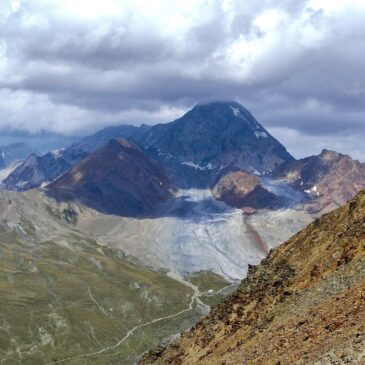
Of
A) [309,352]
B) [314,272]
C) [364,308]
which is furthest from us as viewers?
[314,272]

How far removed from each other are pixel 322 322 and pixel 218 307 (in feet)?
147

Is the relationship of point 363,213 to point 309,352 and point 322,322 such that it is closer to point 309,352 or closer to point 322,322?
point 322,322

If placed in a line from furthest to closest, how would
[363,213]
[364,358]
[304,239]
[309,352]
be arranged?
[304,239] → [363,213] → [309,352] → [364,358]

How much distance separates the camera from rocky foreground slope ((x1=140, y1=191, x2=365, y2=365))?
59.7m

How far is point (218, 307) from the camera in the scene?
109 meters

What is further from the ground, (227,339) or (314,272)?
(314,272)

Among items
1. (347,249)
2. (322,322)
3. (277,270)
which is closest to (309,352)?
(322,322)

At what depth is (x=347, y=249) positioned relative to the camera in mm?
Answer: 91312

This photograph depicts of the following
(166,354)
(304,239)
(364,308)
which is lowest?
(166,354)

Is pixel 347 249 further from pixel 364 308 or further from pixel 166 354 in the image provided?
pixel 166 354

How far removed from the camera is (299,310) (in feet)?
259

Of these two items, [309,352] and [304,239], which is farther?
[304,239]

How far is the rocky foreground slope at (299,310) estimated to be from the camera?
59.7 metres

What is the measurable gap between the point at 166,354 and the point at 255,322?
78.5ft
